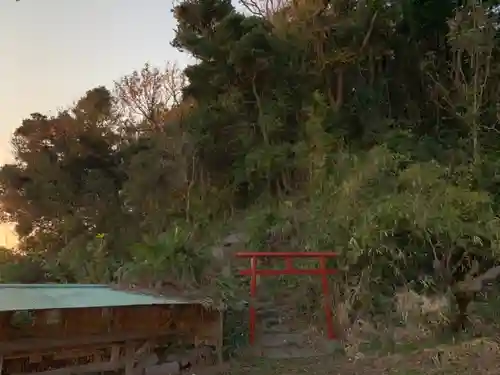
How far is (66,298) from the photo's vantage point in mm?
5566

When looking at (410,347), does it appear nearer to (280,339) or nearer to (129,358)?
(280,339)

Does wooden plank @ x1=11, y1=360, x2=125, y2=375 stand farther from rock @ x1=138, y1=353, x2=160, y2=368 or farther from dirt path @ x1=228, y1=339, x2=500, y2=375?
dirt path @ x1=228, y1=339, x2=500, y2=375

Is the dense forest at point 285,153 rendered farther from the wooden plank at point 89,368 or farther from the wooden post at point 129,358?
the wooden plank at point 89,368

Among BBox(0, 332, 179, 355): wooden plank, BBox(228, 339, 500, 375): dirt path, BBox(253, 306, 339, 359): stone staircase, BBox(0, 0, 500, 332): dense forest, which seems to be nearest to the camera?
BBox(0, 332, 179, 355): wooden plank

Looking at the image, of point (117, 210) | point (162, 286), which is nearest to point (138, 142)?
point (117, 210)

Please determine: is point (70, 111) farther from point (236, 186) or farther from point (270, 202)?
point (270, 202)

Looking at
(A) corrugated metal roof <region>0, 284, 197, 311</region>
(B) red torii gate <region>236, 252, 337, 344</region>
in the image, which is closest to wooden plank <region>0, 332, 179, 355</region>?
(A) corrugated metal roof <region>0, 284, 197, 311</region>

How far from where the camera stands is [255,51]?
11.9 metres

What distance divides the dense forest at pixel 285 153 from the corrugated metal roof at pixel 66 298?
1.02 metres

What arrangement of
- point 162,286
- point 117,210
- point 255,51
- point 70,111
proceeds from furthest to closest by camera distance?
point 70,111 → point 117,210 → point 255,51 → point 162,286

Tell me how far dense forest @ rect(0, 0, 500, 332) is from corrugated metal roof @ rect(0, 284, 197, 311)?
102cm

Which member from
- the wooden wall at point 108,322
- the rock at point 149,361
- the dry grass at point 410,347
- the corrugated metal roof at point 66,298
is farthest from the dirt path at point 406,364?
the corrugated metal roof at point 66,298

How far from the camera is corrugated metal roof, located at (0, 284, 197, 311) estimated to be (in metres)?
5.00

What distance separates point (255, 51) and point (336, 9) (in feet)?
7.70
